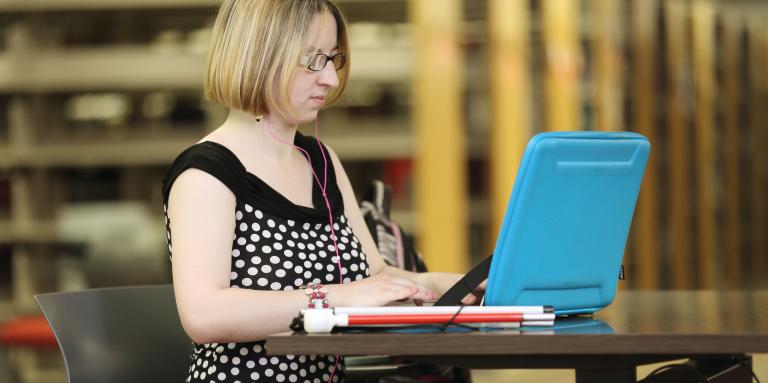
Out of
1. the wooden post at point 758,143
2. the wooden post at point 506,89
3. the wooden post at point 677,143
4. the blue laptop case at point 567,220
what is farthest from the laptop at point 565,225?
the wooden post at point 758,143

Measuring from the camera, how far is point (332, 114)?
176 inches

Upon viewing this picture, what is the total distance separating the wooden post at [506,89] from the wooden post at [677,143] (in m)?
1.16

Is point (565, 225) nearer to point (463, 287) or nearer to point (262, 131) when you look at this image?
point (463, 287)

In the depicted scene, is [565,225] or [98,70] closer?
[565,225]

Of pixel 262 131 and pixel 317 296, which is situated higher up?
pixel 262 131

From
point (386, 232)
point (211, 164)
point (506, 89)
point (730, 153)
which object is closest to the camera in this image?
point (211, 164)

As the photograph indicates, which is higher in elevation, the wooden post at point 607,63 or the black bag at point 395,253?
the wooden post at point 607,63

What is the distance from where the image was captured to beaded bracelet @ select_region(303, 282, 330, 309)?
49.9 inches

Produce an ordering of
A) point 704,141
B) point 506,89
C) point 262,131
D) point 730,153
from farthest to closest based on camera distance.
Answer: point 730,153, point 704,141, point 506,89, point 262,131

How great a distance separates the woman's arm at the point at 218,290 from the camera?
129 centimetres

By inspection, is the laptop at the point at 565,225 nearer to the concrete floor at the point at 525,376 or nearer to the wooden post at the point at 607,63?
the concrete floor at the point at 525,376

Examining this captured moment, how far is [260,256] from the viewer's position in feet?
4.84

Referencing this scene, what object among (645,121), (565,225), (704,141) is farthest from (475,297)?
(704,141)

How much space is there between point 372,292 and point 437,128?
311 cm
